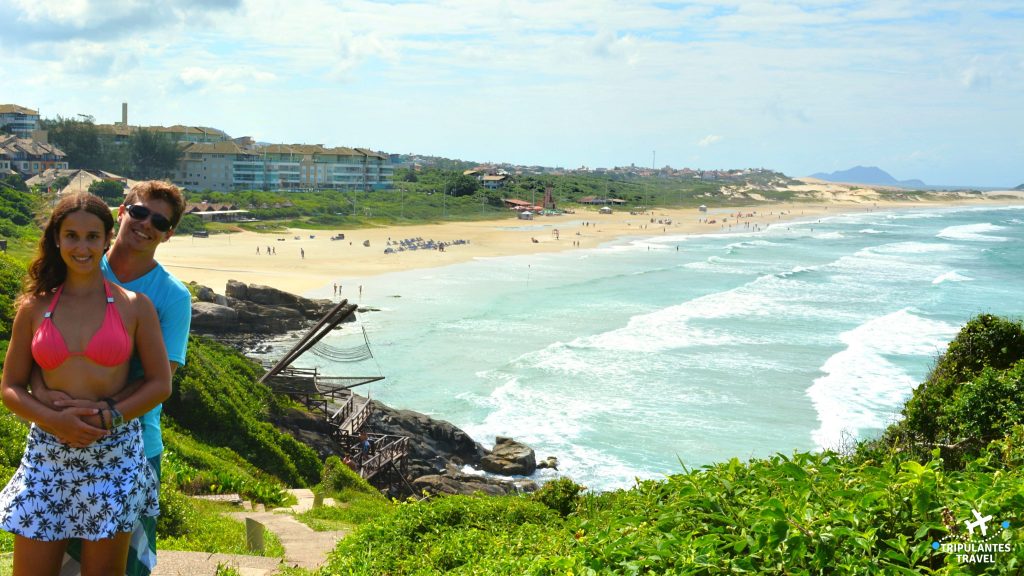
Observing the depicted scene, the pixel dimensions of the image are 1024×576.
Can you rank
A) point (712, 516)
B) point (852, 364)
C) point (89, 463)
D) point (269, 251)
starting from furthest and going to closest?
1. point (269, 251)
2. point (852, 364)
3. point (712, 516)
4. point (89, 463)

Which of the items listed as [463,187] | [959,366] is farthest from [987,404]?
[463,187]

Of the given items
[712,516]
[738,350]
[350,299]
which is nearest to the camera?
[712,516]

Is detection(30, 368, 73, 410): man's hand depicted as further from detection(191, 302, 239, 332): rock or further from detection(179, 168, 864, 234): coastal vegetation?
detection(179, 168, 864, 234): coastal vegetation

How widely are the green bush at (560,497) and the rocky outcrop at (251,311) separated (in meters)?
19.7

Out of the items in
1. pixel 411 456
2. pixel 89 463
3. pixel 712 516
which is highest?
pixel 89 463

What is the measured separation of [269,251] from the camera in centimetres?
4972

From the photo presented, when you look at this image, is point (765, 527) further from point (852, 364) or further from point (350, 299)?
point (350, 299)

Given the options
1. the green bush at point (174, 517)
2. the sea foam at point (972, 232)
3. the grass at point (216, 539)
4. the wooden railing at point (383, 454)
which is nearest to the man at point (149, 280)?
the grass at point (216, 539)

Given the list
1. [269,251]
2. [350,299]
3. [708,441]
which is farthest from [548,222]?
[708,441]

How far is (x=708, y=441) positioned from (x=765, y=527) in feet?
48.3

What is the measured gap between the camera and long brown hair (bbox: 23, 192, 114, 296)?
→ 315 centimetres

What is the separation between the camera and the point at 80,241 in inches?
123

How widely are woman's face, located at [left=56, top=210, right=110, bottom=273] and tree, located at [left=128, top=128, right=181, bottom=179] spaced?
84.7 meters

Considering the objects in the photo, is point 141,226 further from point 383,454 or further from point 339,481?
point 383,454
